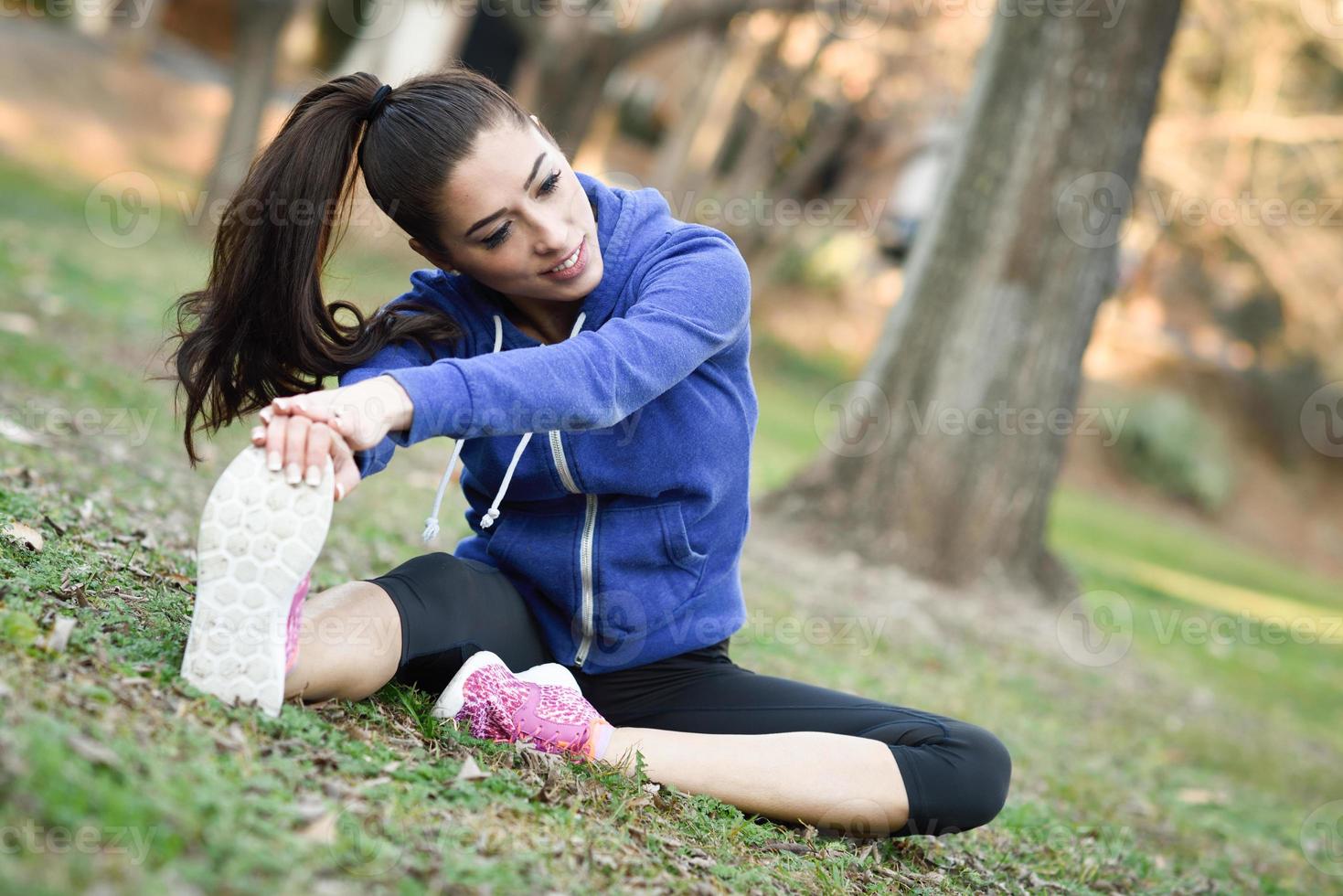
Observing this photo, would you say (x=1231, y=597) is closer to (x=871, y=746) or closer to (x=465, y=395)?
(x=871, y=746)

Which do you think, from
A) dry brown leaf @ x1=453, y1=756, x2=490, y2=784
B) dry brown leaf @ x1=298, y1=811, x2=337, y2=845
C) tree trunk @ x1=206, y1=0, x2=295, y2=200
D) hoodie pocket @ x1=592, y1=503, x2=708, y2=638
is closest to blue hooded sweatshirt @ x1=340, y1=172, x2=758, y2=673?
hoodie pocket @ x1=592, y1=503, x2=708, y2=638

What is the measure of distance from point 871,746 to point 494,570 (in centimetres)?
96

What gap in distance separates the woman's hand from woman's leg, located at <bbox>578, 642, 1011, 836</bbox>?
0.90 m

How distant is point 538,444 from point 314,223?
68 cm

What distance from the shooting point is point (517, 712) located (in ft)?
8.60

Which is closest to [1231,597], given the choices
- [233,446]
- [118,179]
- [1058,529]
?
[1058,529]

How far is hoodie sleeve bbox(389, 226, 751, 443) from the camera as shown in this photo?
7.60ft

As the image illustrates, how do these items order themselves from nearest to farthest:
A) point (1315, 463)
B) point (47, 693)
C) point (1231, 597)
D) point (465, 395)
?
point (47, 693) → point (465, 395) → point (1231, 597) → point (1315, 463)

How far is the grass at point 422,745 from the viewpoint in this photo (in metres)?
1.84

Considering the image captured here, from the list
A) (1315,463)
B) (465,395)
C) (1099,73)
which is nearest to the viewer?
(465,395)

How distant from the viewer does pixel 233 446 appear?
19.0ft

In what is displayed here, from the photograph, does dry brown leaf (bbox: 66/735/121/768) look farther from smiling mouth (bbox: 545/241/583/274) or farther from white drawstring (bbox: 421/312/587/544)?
smiling mouth (bbox: 545/241/583/274)

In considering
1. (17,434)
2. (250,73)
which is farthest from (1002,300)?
(250,73)

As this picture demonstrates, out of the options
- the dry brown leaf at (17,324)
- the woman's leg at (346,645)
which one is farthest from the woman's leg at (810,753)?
the dry brown leaf at (17,324)
